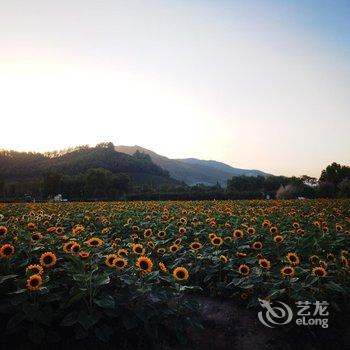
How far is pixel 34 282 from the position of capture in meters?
4.83

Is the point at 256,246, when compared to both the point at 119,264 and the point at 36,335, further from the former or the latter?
the point at 36,335

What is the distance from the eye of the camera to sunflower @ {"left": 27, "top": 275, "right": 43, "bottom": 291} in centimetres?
475

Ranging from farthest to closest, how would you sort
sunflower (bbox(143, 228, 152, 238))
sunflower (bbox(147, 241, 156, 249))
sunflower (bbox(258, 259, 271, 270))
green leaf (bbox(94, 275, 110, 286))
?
sunflower (bbox(143, 228, 152, 238)), sunflower (bbox(147, 241, 156, 249)), sunflower (bbox(258, 259, 271, 270)), green leaf (bbox(94, 275, 110, 286))

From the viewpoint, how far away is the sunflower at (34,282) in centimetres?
475

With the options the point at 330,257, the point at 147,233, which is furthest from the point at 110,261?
the point at 330,257

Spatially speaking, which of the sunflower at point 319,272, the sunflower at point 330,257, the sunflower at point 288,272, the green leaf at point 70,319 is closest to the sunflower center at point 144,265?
the green leaf at point 70,319

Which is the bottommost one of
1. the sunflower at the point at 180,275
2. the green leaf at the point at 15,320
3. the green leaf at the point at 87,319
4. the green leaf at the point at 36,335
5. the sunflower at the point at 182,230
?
the green leaf at the point at 36,335

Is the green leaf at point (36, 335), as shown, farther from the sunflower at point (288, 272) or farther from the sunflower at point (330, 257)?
the sunflower at point (330, 257)

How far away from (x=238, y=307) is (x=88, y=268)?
9.46 ft

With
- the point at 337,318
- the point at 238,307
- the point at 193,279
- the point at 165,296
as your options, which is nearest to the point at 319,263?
the point at 337,318

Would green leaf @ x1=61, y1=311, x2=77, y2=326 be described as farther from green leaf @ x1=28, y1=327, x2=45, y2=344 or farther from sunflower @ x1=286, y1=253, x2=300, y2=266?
sunflower @ x1=286, y1=253, x2=300, y2=266

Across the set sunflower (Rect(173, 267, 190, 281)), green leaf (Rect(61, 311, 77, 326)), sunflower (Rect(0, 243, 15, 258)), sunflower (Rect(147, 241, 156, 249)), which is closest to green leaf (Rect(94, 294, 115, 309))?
green leaf (Rect(61, 311, 77, 326))

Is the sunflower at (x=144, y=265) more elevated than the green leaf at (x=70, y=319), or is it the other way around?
the sunflower at (x=144, y=265)

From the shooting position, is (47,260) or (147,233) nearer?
(47,260)
